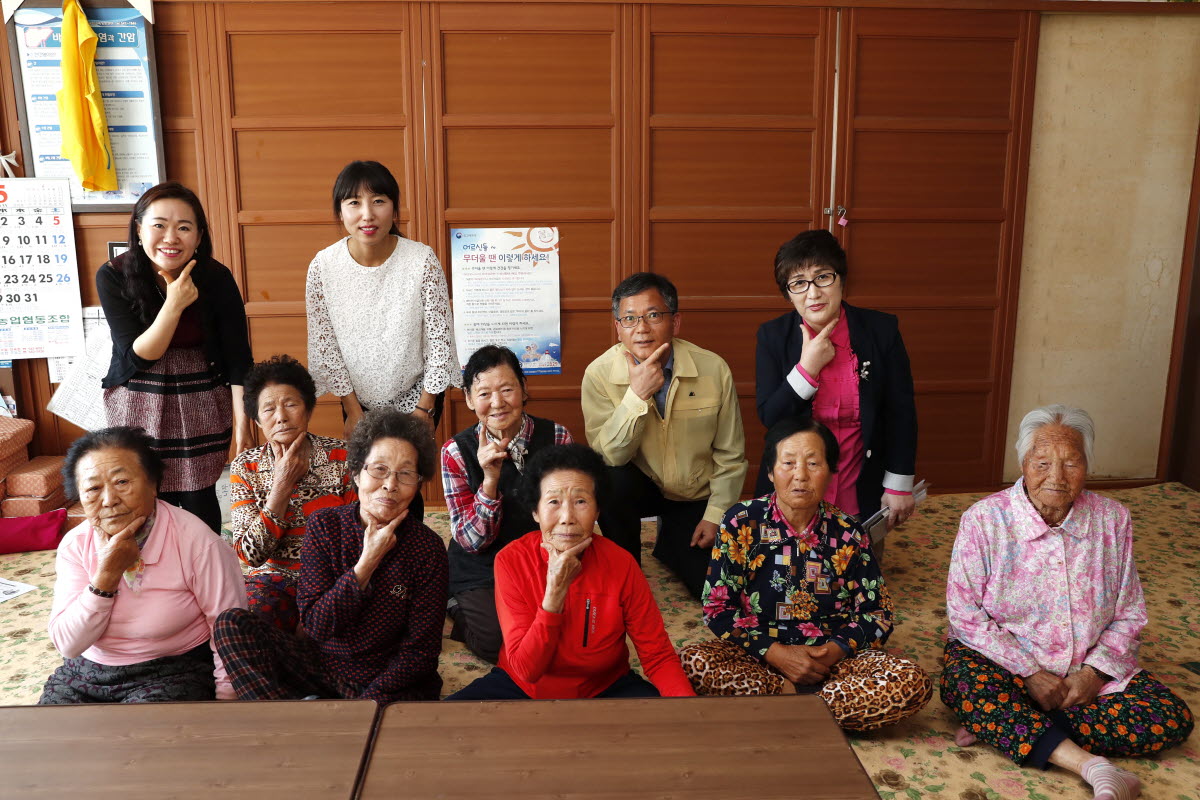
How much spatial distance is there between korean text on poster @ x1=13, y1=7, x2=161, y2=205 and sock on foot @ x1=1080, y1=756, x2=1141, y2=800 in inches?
150

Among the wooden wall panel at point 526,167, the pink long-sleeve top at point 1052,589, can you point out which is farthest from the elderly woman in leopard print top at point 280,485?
the pink long-sleeve top at point 1052,589

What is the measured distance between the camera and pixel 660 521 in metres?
3.19

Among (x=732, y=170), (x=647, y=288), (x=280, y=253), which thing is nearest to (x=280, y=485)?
(x=647, y=288)

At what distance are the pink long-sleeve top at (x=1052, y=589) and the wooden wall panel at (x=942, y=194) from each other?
2.01 meters

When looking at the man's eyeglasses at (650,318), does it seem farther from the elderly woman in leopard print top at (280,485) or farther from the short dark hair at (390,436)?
the elderly woman in leopard print top at (280,485)

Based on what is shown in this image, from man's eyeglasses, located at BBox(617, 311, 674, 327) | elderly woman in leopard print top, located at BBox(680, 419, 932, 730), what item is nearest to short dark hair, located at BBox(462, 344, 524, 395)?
man's eyeglasses, located at BBox(617, 311, 674, 327)

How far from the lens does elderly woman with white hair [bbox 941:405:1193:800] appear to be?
1.99 meters

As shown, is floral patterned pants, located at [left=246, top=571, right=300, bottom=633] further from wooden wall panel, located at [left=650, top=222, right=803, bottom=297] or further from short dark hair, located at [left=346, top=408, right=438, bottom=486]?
wooden wall panel, located at [left=650, top=222, right=803, bottom=297]

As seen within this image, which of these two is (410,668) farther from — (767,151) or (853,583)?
(767,151)

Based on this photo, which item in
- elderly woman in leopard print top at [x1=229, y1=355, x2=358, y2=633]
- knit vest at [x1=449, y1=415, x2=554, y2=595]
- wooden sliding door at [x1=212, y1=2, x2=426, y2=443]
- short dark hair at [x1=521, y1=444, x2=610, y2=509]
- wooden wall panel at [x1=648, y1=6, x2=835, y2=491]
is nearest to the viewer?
short dark hair at [x1=521, y1=444, x2=610, y2=509]

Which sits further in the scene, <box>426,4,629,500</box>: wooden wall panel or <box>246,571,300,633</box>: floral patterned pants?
<box>426,4,629,500</box>: wooden wall panel

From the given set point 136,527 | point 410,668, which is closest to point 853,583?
point 410,668

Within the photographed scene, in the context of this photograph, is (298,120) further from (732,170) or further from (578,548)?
(578,548)

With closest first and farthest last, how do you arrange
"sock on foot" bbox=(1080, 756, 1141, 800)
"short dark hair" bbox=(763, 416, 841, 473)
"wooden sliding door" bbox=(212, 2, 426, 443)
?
"sock on foot" bbox=(1080, 756, 1141, 800)
"short dark hair" bbox=(763, 416, 841, 473)
"wooden sliding door" bbox=(212, 2, 426, 443)
